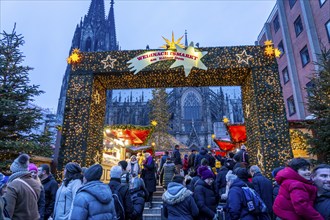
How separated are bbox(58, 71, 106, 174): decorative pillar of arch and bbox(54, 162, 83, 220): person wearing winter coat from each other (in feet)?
16.8

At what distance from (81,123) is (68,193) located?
18.7 ft

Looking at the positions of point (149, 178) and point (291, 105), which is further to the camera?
point (291, 105)

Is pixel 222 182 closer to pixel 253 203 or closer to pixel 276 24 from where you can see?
pixel 253 203

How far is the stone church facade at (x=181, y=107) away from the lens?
45594 millimetres

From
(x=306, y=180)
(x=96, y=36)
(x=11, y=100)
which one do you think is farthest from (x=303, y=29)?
(x=96, y=36)

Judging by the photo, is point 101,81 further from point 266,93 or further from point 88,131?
point 266,93

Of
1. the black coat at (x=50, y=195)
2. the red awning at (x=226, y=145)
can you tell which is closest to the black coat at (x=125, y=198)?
the black coat at (x=50, y=195)

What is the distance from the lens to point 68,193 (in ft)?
10.7

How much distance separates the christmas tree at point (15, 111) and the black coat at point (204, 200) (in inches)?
272

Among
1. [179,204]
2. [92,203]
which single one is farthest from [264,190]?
[92,203]

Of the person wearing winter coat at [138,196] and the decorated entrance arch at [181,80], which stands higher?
the decorated entrance arch at [181,80]

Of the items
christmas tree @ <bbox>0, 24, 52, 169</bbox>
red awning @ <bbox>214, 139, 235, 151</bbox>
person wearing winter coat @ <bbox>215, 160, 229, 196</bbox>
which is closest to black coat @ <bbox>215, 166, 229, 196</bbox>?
person wearing winter coat @ <bbox>215, 160, 229, 196</bbox>

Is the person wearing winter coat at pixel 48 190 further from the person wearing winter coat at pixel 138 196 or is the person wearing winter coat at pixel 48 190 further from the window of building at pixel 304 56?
the window of building at pixel 304 56

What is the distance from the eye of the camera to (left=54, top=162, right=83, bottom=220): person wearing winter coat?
3.19 m
